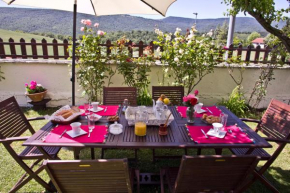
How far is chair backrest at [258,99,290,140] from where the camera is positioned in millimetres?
2289

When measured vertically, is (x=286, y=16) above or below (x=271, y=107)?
above

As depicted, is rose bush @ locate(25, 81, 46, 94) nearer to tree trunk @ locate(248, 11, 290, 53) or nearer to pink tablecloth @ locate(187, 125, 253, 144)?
pink tablecloth @ locate(187, 125, 253, 144)

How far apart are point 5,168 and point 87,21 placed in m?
2.87

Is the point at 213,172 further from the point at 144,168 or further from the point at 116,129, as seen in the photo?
the point at 144,168

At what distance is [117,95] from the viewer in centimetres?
310

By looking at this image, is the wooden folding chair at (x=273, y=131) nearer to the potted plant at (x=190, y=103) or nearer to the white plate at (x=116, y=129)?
the potted plant at (x=190, y=103)

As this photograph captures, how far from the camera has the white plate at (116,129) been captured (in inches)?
78.1

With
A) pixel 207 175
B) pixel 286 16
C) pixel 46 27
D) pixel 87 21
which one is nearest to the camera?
pixel 207 175

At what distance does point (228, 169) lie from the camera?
4.83 feet

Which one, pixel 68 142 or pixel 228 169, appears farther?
pixel 68 142

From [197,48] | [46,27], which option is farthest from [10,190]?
[46,27]

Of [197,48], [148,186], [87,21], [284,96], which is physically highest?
[87,21]

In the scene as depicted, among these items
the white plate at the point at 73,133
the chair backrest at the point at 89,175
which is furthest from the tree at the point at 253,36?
the chair backrest at the point at 89,175

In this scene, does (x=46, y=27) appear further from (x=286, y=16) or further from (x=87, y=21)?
(x=286, y=16)
